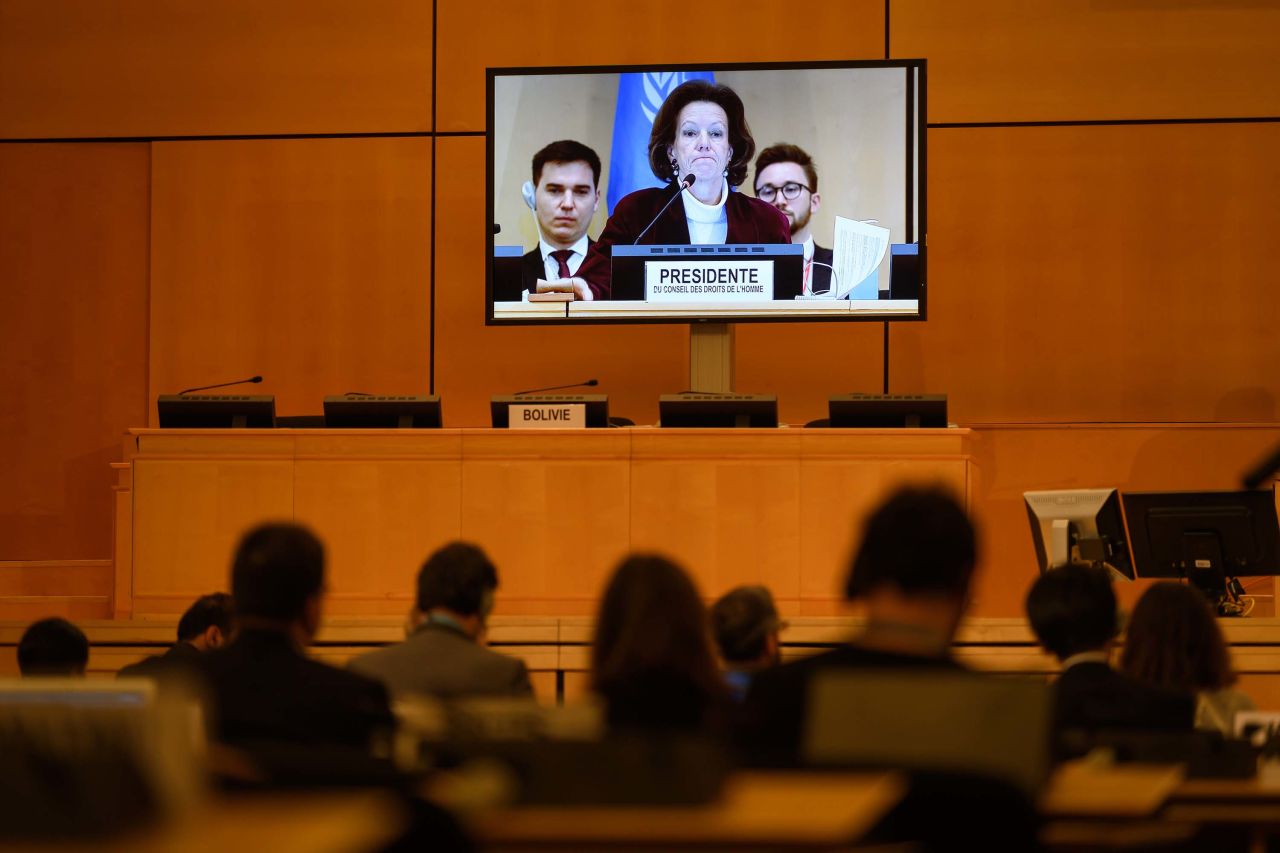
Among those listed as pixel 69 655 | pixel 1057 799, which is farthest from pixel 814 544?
pixel 1057 799

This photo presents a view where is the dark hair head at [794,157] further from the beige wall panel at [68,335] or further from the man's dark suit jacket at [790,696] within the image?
the man's dark suit jacket at [790,696]

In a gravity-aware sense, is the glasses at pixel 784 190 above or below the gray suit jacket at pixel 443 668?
above

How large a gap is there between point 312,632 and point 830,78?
18.2 feet

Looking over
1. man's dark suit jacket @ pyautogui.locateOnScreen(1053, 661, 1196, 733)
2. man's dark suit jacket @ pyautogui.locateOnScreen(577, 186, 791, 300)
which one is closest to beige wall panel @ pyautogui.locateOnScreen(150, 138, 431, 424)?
man's dark suit jacket @ pyautogui.locateOnScreen(577, 186, 791, 300)

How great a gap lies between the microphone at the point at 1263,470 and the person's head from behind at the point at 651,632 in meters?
0.98

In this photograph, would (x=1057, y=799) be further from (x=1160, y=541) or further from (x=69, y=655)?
(x=1160, y=541)

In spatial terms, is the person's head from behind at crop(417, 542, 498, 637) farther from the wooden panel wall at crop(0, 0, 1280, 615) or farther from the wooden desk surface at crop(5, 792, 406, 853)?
the wooden panel wall at crop(0, 0, 1280, 615)

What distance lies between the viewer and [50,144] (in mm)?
8500

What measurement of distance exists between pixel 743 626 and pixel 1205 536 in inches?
98.0

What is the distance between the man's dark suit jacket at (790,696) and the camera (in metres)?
1.70

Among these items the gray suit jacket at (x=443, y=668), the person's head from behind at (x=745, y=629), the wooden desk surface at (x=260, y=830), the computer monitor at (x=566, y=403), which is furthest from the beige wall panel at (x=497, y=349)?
the wooden desk surface at (x=260, y=830)

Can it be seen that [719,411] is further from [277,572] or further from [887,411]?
[277,572]

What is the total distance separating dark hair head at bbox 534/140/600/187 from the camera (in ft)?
24.1

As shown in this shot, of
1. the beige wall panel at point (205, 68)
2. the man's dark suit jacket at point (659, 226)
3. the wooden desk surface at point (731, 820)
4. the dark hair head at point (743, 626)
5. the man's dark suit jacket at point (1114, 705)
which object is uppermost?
the beige wall panel at point (205, 68)
